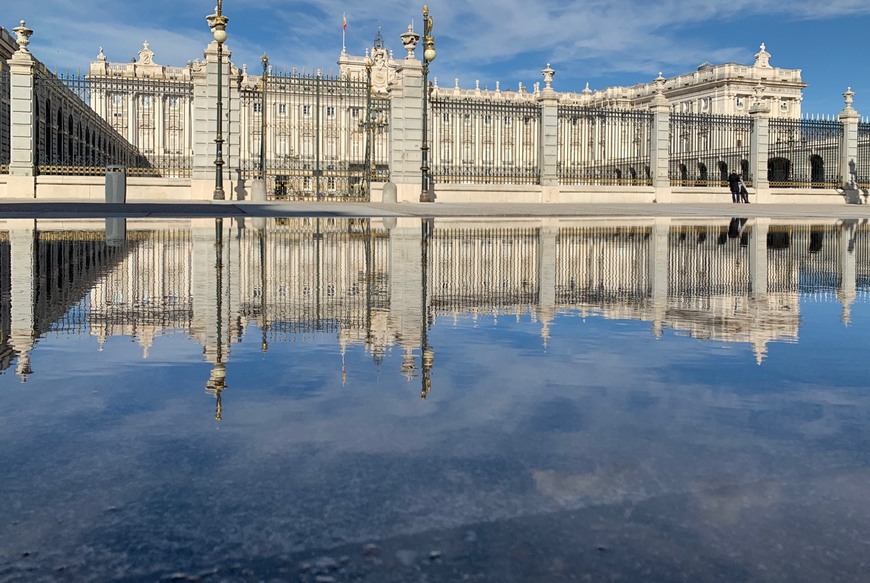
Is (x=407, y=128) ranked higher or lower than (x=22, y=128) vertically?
higher

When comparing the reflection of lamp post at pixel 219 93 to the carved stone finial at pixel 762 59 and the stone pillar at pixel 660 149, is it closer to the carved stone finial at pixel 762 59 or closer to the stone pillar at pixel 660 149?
the stone pillar at pixel 660 149

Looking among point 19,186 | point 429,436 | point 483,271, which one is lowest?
point 429,436

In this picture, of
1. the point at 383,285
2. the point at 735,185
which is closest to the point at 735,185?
the point at 735,185

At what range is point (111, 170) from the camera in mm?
25344

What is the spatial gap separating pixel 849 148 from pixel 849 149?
0.05m

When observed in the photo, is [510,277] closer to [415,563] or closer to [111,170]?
[415,563]

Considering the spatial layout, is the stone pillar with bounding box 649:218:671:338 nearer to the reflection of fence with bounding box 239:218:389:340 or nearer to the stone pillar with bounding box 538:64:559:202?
the reflection of fence with bounding box 239:218:389:340

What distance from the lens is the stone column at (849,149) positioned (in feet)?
136

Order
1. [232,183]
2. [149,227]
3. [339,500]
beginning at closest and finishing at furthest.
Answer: [339,500]
[149,227]
[232,183]

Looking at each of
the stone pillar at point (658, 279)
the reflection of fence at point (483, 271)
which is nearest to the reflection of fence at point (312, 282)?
the reflection of fence at point (483, 271)

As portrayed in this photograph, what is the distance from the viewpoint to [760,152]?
39906mm

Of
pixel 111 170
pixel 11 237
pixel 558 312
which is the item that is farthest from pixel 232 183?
pixel 558 312

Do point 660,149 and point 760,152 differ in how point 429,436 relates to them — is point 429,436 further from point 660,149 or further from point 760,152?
point 760,152

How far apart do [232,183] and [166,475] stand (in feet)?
98.5
